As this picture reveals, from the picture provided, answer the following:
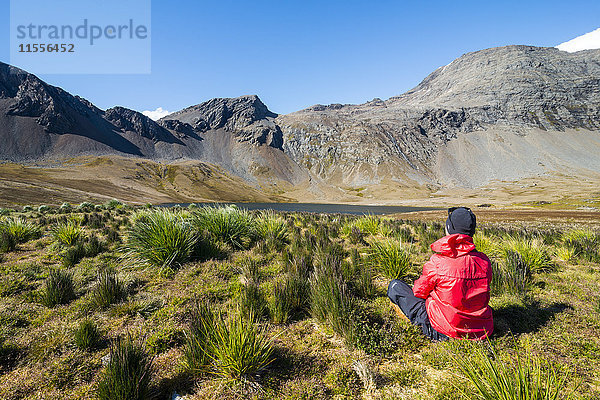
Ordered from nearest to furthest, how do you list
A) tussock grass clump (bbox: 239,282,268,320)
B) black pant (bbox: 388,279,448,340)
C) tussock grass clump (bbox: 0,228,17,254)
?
black pant (bbox: 388,279,448,340)
tussock grass clump (bbox: 239,282,268,320)
tussock grass clump (bbox: 0,228,17,254)

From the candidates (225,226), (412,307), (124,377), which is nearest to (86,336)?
(124,377)

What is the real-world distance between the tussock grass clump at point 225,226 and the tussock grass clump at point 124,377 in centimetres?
541

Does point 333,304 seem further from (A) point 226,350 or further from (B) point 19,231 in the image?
(B) point 19,231

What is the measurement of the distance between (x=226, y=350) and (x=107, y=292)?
3.12 metres

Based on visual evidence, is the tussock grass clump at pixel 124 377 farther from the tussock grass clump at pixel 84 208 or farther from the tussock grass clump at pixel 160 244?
the tussock grass clump at pixel 84 208

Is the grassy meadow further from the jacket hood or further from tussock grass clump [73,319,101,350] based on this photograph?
the jacket hood

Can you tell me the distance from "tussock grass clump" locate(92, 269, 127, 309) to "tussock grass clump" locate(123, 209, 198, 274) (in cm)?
116

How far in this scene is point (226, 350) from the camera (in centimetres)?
257

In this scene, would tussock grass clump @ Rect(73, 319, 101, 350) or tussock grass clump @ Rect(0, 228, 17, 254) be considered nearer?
tussock grass clump @ Rect(73, 319, 101, 350)

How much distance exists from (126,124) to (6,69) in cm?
6312

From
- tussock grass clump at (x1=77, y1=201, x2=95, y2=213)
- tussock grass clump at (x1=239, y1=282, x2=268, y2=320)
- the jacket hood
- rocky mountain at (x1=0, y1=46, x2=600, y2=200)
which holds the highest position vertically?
rocky mountain at (x1=0, y1=46, x2=600, y2=200)

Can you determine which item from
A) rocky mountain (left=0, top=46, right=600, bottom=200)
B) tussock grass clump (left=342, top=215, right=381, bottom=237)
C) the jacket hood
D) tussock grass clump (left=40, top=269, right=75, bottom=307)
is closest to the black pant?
the jacket hood

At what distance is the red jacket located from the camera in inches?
118

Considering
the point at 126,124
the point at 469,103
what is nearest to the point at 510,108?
the point at 469,103
